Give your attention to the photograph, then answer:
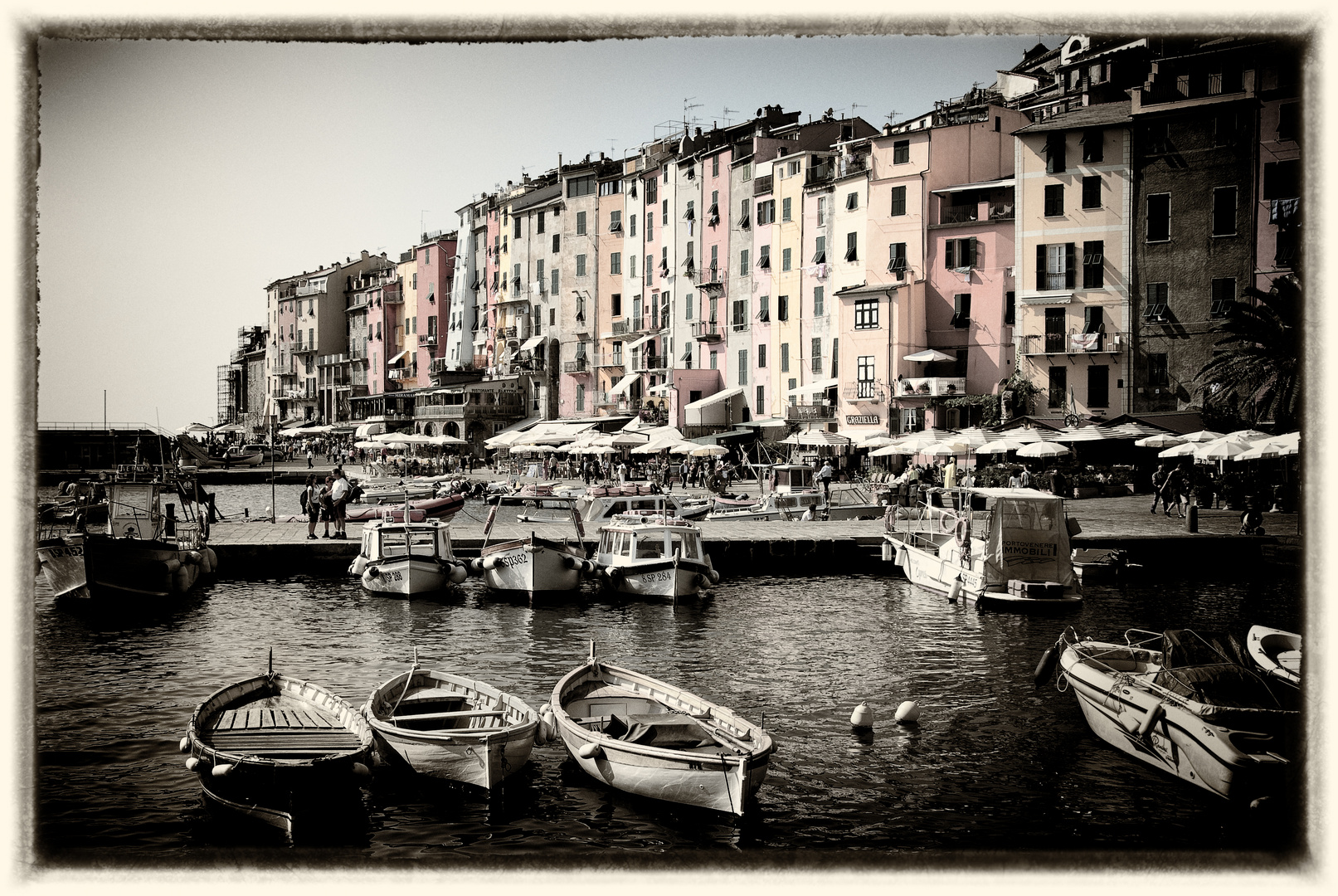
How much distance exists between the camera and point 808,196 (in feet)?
182

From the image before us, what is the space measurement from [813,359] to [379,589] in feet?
106

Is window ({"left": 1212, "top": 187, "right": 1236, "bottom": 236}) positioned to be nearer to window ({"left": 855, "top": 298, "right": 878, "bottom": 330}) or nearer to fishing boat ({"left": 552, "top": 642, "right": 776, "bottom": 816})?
window ({"left": 855, "top": 298, "right": 878, "bottom": 330})

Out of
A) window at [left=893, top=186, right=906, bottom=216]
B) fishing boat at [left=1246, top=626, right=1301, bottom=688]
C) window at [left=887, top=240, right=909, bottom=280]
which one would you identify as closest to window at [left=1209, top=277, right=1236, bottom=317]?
window at [left=887, top=240, right=909, bottom=280]

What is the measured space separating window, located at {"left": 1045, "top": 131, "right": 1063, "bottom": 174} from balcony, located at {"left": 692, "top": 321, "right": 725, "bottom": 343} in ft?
67.8

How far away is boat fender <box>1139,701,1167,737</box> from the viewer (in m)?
13.2

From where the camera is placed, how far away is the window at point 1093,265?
43.9 m

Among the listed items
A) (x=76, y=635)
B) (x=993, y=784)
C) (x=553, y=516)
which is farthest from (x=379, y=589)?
(x=993, y=784)

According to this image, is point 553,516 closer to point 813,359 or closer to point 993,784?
point 813,359

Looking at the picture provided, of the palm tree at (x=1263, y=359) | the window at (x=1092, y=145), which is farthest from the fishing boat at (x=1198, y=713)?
the window at (x=1092, y=145)

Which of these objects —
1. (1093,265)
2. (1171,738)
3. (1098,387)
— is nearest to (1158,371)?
(1098,387)

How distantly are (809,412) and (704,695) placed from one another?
3694 centimetres

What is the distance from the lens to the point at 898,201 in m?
51.0

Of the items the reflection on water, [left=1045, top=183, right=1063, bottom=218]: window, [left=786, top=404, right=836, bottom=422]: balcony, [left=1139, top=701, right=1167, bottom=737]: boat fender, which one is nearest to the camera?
the reflection on water

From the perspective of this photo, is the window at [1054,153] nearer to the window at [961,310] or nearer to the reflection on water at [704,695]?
the window at [961,310]
